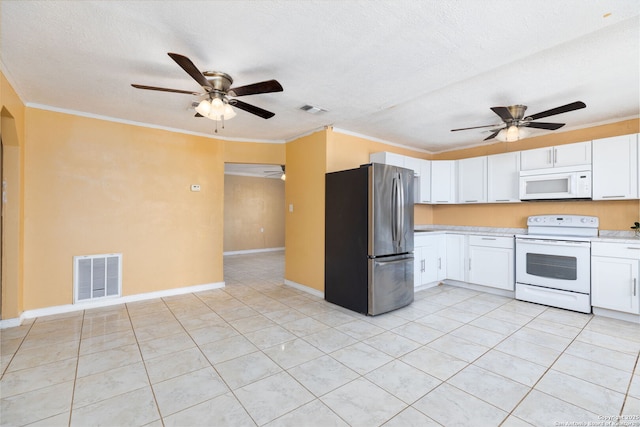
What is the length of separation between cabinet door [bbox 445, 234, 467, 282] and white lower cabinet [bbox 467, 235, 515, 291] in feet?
0.37

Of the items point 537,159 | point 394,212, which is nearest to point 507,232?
point 537,159

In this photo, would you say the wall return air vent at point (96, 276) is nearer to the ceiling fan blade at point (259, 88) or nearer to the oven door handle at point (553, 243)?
the ceiling fan blade at point (259, 88)

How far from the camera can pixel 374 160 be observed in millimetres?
4602

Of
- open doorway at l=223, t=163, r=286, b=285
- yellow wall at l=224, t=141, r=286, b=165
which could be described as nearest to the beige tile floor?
yellow wall at l=224, t=141, r=286, b=165

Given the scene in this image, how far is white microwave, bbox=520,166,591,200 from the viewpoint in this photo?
3727 mm

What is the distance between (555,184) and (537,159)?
435 millimetres

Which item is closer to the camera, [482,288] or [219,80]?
[219,80]

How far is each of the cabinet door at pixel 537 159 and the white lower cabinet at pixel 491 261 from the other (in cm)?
111

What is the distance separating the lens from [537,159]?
4.14 meters

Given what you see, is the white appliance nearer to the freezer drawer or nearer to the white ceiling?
the white ceiling

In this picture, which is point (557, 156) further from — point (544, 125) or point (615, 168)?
point (544, 125)

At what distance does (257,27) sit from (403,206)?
2666 millimetres

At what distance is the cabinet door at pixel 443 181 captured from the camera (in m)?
5.07

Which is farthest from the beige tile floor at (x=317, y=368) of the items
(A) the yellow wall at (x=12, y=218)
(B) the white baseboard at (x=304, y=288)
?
(B) the white baseboard at (x=304, y=288)
